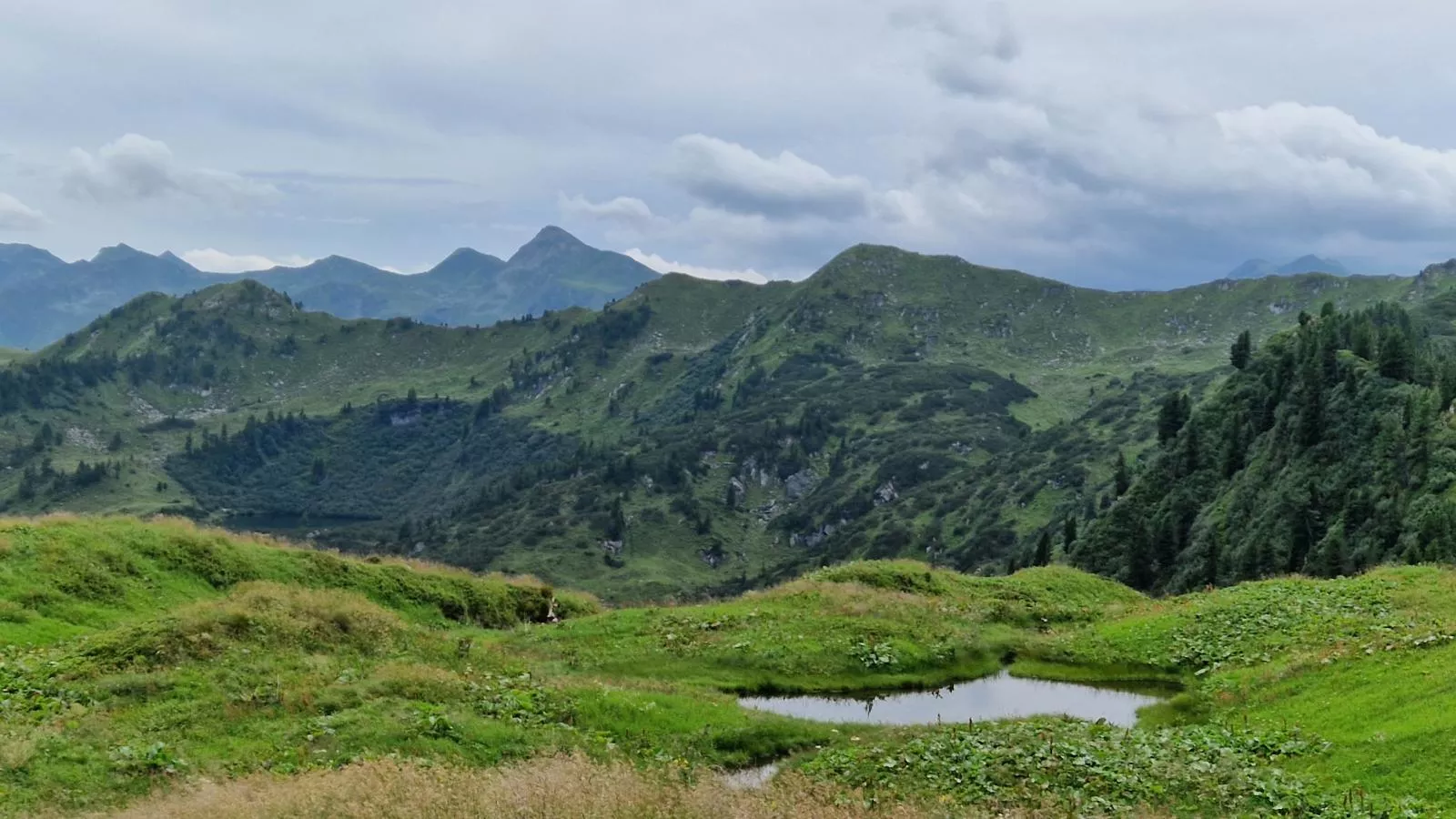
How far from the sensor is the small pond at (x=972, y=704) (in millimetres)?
30641

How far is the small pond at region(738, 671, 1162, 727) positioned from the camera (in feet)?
101

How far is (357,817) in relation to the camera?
13734mm

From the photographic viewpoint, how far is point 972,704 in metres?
32.8

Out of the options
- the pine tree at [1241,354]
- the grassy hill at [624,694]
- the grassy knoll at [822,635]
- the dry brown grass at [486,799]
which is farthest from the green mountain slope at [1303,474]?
the dry brown grass at [486,799]

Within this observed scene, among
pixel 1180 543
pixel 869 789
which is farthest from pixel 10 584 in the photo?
pixel 1180 543

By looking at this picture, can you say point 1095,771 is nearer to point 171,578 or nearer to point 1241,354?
point 171,578

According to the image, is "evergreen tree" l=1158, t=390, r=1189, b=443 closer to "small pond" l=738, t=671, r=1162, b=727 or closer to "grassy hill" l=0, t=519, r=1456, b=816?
"grassy hill" l=0, t=519, r=1456, b=816

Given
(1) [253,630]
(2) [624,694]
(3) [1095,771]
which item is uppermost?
(1) [253,630]

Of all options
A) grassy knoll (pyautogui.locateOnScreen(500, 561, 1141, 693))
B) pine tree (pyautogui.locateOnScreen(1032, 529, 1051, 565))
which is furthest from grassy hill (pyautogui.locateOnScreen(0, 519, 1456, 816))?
pine tree (pyautogui.locateOnScreen(1032, 529, 1051, 565))

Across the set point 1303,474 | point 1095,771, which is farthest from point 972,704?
point 1303,474

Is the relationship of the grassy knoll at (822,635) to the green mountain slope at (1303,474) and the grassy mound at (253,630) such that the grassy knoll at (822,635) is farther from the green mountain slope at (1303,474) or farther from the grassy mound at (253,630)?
the green mountain slope at (1303,474)

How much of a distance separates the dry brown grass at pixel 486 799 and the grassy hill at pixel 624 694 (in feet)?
0.29

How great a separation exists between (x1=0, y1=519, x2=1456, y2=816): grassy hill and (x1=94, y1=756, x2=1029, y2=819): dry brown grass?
9 cm

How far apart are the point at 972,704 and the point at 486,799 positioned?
2324 centimetres
